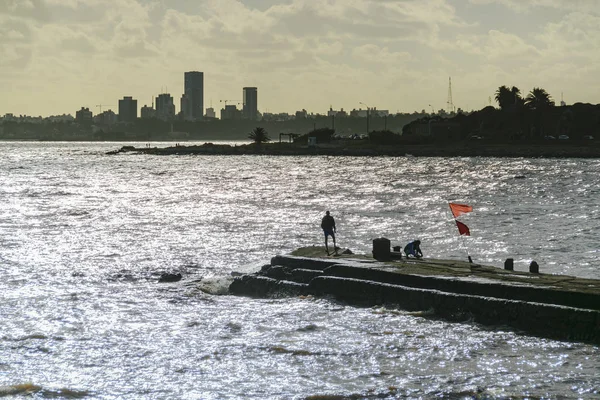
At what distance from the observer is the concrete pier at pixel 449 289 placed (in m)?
19.4

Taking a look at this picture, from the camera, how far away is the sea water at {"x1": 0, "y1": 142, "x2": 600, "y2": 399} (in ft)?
53.2

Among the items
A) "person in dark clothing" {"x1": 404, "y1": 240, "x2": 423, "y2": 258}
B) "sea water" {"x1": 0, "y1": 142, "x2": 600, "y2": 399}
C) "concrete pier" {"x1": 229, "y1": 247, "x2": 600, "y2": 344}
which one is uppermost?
"person in dark clothing" {"x1": 404, "y1": 240, "x2": 423, "y2": 258}

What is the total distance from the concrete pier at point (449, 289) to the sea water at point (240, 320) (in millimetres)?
589

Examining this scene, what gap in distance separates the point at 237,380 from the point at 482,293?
8065 mm

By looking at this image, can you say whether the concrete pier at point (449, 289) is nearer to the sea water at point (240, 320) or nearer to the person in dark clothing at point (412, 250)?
the sea water at point (240, 320)

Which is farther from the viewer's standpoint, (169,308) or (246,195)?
(246,195)

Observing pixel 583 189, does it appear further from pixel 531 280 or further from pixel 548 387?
pixel 548 387

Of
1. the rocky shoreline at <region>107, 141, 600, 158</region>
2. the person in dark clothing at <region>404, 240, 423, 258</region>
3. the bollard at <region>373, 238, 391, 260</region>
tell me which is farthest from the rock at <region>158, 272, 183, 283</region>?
the rocky shoreline at <region>107, 141, 600, 158</region>

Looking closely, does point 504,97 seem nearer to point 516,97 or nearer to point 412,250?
point 516,97

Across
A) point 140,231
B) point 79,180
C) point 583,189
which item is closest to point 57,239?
point 140,231

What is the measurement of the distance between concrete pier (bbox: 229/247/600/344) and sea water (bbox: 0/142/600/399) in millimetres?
589

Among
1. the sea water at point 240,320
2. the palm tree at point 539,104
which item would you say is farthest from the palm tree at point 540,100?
the sea water at point 240,320

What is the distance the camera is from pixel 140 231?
1779 inches

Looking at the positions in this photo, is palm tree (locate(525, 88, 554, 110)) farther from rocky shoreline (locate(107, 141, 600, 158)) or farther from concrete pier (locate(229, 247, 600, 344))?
concrete pier (locate(229, 247, 600, 344))
